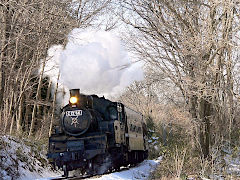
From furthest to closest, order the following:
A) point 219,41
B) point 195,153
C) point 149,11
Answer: point 195,153 < point 149,11 < point 219,41

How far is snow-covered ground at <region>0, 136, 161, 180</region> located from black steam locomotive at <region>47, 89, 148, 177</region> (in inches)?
28.9

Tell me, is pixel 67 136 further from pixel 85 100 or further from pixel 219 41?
pixel 219 41

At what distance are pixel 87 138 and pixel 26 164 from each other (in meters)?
3.27

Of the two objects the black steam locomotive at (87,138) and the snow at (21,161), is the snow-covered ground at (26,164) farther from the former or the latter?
the black steam locomotive at (87,138)

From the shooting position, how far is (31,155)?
1547cm

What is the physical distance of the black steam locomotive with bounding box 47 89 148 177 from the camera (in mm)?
12266

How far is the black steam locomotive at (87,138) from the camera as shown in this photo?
12266mm

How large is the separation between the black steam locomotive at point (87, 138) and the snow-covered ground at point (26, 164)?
0.73 meters

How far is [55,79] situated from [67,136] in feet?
39.6

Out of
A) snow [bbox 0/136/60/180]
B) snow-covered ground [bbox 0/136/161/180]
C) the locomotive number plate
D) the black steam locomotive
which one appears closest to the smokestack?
the black steam locomotive

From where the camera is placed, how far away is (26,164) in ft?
46.6

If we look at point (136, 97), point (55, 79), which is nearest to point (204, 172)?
point (55, 79)

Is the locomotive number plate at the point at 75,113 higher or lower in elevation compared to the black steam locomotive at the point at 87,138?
higher

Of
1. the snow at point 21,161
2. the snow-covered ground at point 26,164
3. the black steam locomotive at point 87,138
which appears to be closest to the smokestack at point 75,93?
the black steam locomotive at point 87,138
